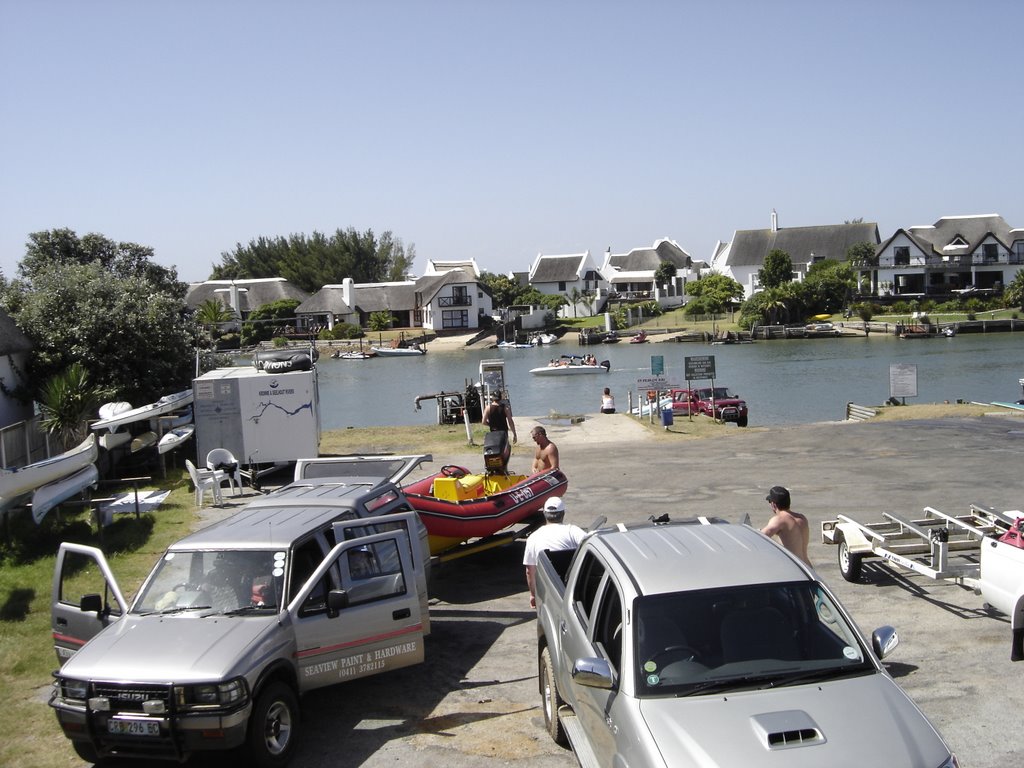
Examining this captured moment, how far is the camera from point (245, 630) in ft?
25.1

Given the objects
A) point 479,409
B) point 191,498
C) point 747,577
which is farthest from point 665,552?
point 479,409

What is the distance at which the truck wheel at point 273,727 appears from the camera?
283 inches

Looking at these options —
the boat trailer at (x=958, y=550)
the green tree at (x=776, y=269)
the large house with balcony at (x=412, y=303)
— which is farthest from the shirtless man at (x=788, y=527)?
the large house with balcony at (x=412, y=303)

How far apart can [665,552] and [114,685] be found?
4169 mm

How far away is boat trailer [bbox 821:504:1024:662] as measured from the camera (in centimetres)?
923

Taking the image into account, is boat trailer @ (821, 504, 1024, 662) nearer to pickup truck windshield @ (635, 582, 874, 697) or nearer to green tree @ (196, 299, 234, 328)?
pickup truck windshield @ (635, 582, 874, 697)

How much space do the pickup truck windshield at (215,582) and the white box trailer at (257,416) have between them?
13318 mm

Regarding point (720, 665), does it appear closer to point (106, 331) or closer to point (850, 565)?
point (850, 565)

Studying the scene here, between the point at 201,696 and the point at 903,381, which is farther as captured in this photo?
the point at 903,381

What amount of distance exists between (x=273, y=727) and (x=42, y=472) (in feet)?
34.5

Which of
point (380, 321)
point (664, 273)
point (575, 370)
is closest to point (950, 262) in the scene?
point (664, 273)

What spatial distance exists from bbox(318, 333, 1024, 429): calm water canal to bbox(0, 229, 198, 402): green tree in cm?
1688

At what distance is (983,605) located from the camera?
10641mm

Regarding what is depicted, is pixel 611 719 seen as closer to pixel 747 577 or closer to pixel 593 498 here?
pixel 747 577
